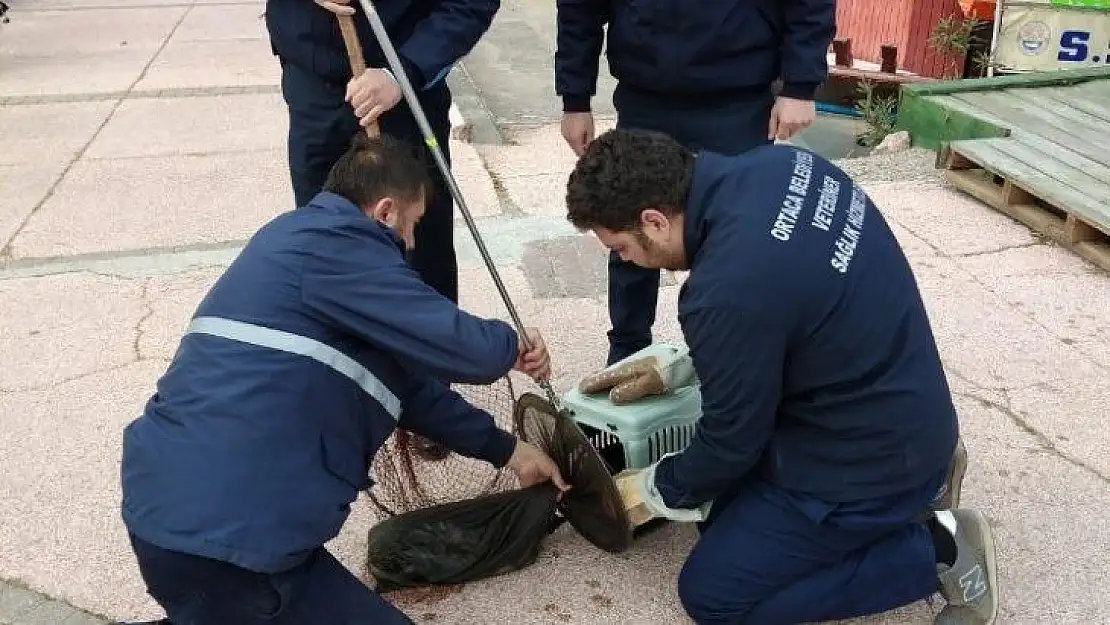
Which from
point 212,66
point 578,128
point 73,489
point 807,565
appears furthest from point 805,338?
point 212,66

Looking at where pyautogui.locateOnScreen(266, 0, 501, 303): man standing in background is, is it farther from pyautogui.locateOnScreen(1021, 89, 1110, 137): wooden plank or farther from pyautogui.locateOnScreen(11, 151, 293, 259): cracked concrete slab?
pyautogui.locateOnScreen(1021, 89, 1110, 137): wooden plank

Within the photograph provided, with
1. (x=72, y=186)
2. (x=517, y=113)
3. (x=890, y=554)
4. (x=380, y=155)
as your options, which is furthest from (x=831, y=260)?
(x=517, y=113)

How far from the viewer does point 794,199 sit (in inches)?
82.7

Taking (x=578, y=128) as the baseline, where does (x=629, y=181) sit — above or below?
above

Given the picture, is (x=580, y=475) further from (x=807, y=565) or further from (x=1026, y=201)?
(x=1026, y=201)

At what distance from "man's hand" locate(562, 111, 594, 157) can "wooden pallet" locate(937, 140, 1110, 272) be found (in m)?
2.27

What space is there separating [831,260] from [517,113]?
229 inches

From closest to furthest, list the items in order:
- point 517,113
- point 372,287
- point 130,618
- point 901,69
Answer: point 372,287 → point 130,618 → point 517,113 → point 901,69

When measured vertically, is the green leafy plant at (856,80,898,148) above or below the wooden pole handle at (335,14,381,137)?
below

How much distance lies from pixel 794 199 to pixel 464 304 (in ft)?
7.54

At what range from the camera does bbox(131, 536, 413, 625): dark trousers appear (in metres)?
1.97

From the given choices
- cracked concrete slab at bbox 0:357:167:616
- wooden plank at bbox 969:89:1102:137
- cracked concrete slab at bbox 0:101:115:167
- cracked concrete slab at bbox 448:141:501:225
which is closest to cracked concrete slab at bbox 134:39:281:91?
cracked concrete slab at bbox 0:101:115:167

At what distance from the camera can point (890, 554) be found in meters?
2.40

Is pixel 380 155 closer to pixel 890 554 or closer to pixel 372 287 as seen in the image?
pixel 372 287
